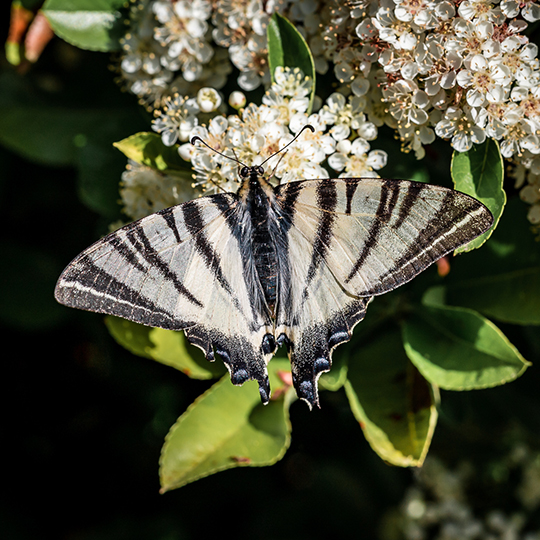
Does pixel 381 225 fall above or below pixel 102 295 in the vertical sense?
above

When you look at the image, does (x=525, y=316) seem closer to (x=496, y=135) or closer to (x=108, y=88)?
(x=496, y=135)

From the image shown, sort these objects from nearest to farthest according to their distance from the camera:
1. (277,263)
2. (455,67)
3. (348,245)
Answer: (455,67), (348,245), (277,263)

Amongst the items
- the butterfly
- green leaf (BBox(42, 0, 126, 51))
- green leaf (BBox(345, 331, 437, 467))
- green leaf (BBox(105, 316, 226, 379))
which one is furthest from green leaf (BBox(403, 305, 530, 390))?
green leaf (BBox(42, 0, 126, 51))

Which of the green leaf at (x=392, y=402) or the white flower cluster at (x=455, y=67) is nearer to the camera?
the white flower cluster at (x=455, y=67)

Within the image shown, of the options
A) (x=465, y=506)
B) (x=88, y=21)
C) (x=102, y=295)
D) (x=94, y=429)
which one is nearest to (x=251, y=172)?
(x=102, y=295)

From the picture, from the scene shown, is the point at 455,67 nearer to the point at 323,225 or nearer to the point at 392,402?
the point at 323,225

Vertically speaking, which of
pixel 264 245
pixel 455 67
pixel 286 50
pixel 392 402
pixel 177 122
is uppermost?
pixel 455 67

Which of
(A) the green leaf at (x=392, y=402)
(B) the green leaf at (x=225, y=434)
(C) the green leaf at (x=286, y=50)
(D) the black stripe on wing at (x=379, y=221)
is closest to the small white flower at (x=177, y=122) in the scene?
(C) the green leaf at (x=286, y=50)

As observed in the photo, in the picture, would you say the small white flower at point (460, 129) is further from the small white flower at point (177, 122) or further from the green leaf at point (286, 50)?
the small white flower at point (177, 122)
